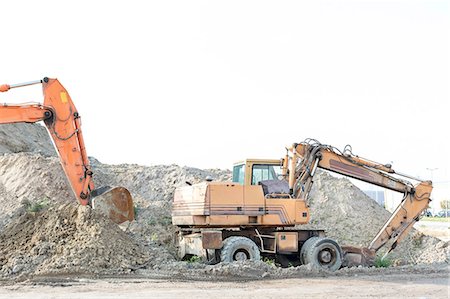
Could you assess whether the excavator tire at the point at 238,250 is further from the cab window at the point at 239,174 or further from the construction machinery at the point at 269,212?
the cab window at the point at 239,174

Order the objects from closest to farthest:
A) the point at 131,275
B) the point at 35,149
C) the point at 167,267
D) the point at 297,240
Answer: the point at 131,275 < the point at 167,267 < the point at 297,240 < the point at 35,149

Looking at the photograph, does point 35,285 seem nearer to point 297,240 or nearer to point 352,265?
point 297,240

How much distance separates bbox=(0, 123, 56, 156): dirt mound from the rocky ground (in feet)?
0.21

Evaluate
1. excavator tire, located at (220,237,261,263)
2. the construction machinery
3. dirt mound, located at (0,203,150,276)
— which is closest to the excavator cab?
the construction machinery

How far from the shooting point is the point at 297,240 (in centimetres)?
1753

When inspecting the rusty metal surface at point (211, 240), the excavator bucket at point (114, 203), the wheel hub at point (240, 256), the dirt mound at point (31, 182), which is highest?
the dirt mound at point (31, 182)

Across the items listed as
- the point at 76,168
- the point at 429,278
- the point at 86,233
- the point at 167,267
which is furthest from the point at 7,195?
the point at 429,278

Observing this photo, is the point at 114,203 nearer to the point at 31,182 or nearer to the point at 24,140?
the point at 31,182

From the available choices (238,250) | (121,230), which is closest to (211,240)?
(238,250)

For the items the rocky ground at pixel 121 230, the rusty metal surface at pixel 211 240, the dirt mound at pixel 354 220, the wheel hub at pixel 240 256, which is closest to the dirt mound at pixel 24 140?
the rocky ground at pixel 121 230

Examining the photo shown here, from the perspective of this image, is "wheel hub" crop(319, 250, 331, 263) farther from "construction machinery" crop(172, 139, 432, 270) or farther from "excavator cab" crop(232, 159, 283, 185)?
"excavator cab" crop(232, 159, 283, 185)

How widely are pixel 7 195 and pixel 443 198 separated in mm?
69005

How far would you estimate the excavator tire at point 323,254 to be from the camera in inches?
674

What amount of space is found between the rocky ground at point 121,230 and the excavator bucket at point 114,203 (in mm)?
467
